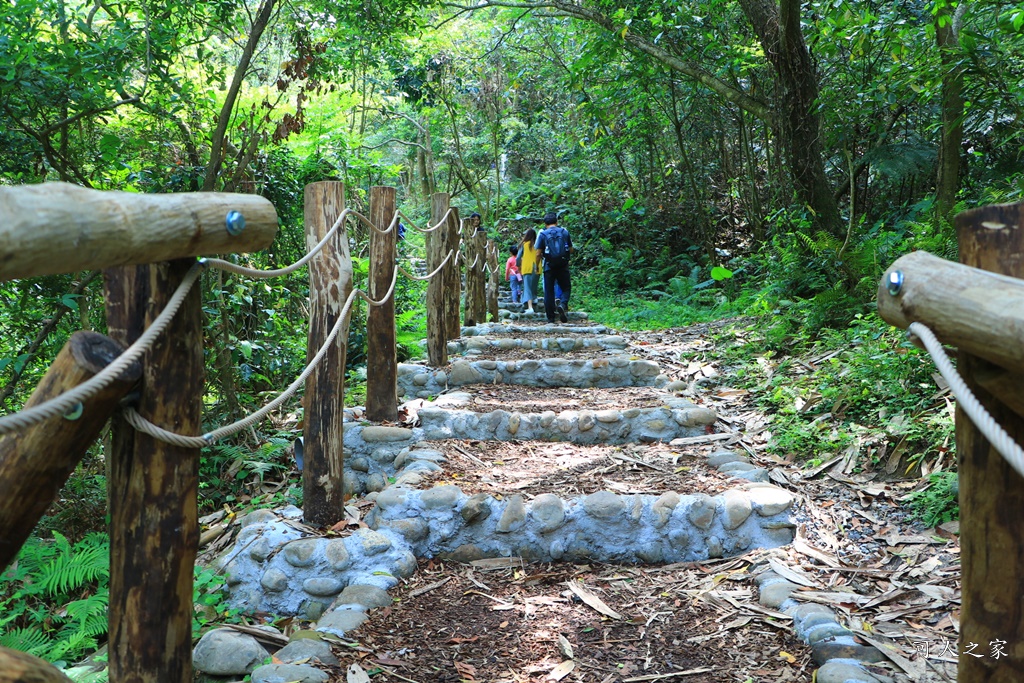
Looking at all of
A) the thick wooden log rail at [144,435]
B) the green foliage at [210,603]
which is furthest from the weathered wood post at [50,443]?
the green foliage at [210,603]

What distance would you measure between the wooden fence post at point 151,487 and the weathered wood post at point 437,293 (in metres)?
4.77

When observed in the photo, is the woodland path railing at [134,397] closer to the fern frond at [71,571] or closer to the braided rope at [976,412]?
the braided rope at [976,412]

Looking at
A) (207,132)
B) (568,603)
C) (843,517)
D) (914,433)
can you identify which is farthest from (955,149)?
(207,132)

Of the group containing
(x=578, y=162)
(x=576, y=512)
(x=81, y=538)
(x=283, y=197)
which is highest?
(x=578, y=162)

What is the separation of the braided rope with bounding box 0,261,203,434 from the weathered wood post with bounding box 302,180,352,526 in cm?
205

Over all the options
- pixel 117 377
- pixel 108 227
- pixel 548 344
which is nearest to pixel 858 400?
pixel 548 344

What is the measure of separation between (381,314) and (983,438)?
3982 millimetres

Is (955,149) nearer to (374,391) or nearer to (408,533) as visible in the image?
(374,391)

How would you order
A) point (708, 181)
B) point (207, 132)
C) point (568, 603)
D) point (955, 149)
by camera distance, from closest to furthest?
point (568, 603) → point (207, 132) → point (955, 149) → point (708, 181)

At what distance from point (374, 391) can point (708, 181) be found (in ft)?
38.7

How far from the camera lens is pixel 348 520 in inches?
149

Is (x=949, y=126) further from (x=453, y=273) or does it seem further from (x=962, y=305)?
(x=962, y=305)

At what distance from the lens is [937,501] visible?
3.50 m

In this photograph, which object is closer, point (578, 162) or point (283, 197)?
point (283, 197)
